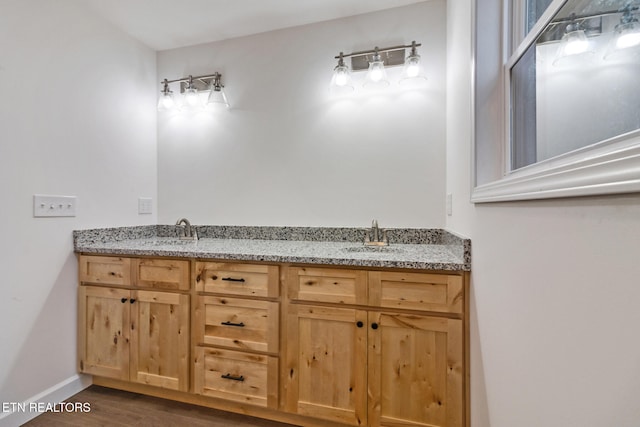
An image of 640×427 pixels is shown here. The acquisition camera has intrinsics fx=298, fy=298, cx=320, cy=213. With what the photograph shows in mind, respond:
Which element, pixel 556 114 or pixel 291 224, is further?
pixel 291 224

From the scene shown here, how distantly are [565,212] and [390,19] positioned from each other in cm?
190

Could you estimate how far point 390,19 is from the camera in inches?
76.9

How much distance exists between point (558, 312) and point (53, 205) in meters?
2.31

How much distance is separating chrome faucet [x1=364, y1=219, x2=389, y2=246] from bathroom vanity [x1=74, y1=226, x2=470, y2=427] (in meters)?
0.06

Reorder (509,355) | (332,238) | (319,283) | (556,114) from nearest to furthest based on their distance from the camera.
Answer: (556,114), (509,355), (319,283), (332,238)

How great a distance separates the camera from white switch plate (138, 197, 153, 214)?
2291 mm

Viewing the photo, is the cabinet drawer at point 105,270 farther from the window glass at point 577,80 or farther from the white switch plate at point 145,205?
the window glass at point 577,80

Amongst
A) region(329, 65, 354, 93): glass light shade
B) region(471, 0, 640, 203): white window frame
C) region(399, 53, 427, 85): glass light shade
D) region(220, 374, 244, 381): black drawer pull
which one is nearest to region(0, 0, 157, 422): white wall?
region(220, 374, 244, 381): black drawer pull

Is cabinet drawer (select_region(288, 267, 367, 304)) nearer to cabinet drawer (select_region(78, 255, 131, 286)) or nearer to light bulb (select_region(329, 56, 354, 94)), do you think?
cabinet drawer (select_region(78, 255, 131, 286))

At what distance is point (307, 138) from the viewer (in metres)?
2.12

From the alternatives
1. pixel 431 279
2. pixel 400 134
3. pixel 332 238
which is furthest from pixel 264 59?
pixel 431 279

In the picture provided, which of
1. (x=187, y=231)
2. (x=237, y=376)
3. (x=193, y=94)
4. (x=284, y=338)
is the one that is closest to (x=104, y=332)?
(x=187, y=231)

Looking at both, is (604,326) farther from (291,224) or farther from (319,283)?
(291,224)

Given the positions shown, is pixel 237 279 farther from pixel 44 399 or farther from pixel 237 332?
pixel 44 399
